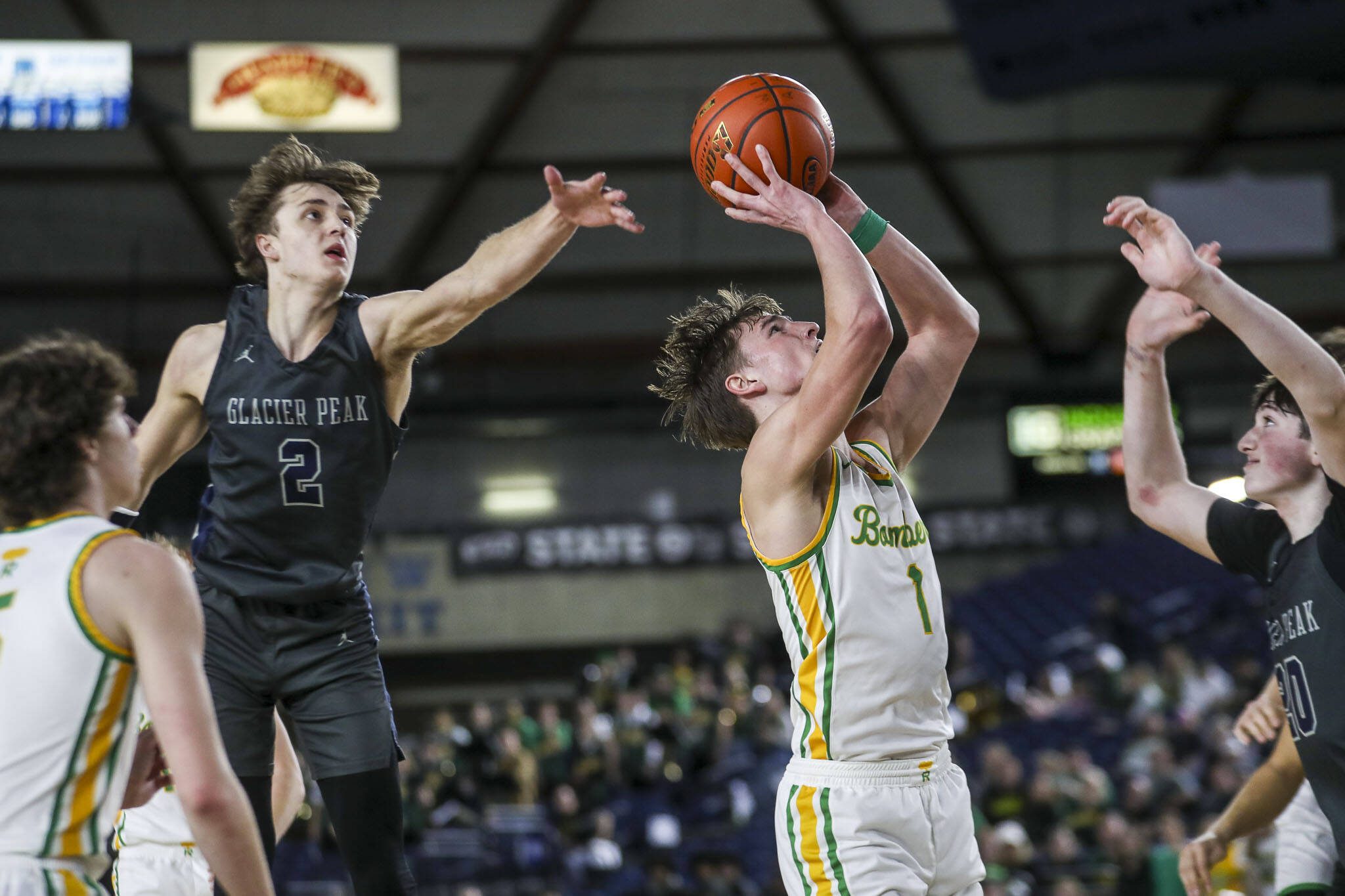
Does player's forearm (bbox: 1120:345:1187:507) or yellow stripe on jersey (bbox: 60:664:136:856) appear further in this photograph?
player's forearm (bbox: 1120:345:1187:507)

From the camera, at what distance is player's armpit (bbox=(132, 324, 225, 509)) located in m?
3.72

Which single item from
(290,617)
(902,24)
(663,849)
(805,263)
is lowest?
(663,849)

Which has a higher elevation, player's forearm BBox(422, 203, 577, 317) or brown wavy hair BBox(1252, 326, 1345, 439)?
player's forearm BBox(422, 203, 577, 317)

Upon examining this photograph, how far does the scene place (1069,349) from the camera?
21625 millimetres

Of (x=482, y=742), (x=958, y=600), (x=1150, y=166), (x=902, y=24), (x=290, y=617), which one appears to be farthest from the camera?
(x=958, y=600)

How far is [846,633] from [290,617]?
1.50 metres

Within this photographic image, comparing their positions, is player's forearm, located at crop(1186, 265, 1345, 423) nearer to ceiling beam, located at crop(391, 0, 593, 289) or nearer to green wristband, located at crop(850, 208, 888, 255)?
green wristband, located at crop(850, 208, 888, 255)

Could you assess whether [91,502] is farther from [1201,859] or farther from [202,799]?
[1201,859]

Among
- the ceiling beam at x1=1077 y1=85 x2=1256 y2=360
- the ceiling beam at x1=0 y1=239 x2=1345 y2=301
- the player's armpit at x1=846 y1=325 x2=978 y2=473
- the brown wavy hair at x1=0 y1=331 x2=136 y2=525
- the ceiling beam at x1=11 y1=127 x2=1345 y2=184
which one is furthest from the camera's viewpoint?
the ceiling beam at x1=0 y1=239 x2=1345 y2=301

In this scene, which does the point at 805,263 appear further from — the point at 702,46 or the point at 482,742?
the point at 482,742

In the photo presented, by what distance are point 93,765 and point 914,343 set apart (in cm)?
240


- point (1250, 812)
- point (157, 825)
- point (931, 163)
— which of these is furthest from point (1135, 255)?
point (931, 163)

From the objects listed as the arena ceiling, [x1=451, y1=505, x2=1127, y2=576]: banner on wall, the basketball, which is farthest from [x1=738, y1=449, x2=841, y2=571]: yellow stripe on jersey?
[x1=451, y1=505, x2=1127, y2=576]: banner on wall

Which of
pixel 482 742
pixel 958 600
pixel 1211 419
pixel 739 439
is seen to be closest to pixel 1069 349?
pixel 1211 419
